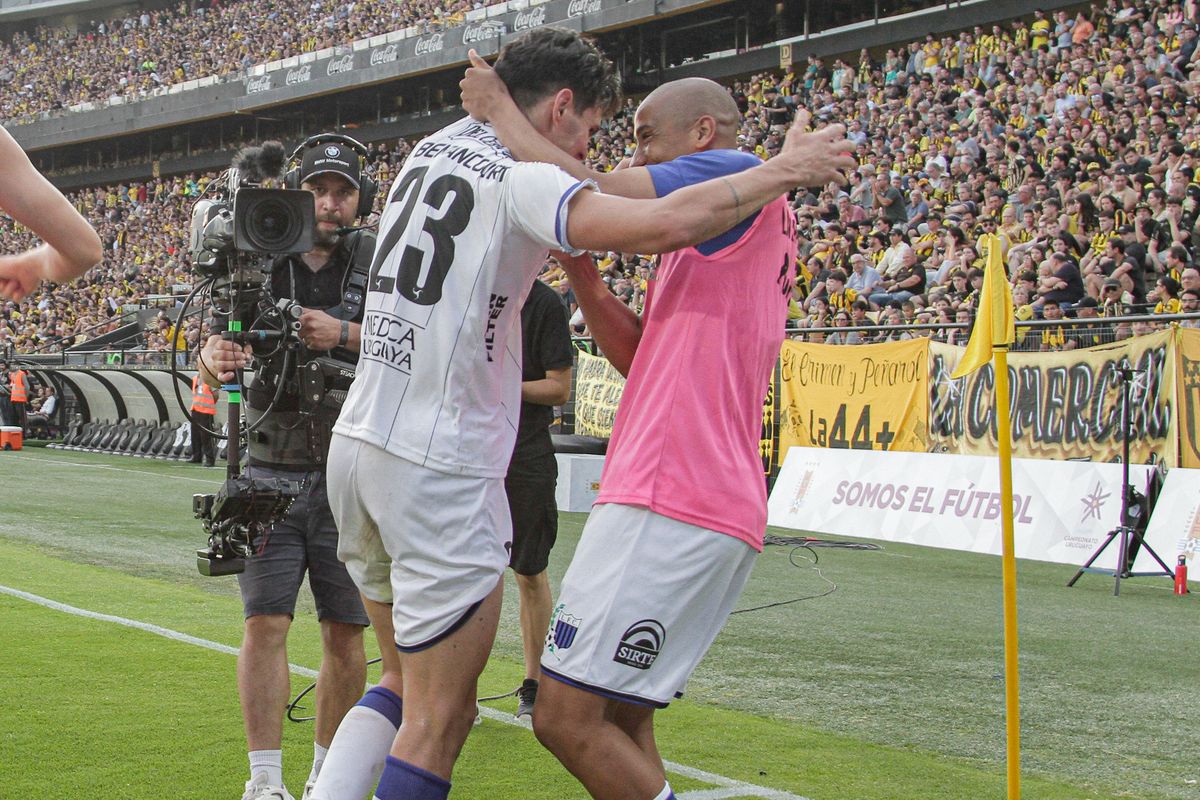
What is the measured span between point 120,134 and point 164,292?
14033 millimetres

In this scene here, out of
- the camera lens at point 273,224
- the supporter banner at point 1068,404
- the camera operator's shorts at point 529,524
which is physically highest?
the camera lens at point 273,224

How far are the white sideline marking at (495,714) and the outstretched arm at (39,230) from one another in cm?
267

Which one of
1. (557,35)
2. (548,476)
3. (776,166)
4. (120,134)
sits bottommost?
(548,476)

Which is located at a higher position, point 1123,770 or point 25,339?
point 25,339

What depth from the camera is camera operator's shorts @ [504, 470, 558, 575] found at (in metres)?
5.84

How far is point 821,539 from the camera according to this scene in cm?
1332

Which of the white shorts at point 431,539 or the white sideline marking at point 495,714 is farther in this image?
the white sideline marking at point 495,714

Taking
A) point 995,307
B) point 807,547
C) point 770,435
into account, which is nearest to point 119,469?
point 770,435

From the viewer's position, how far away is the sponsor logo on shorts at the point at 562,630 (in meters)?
3.03

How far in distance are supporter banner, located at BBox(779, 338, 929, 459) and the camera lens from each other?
1156 centimetres

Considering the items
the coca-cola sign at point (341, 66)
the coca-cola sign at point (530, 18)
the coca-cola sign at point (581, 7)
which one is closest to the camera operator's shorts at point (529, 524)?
the coca-cola sign at point (581, 7)

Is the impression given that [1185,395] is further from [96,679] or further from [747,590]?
[96,679]

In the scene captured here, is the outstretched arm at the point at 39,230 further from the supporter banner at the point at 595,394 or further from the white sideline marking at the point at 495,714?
the supporter banner at the point at 595,394

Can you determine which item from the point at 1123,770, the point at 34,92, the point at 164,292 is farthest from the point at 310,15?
the point at 1123,770
